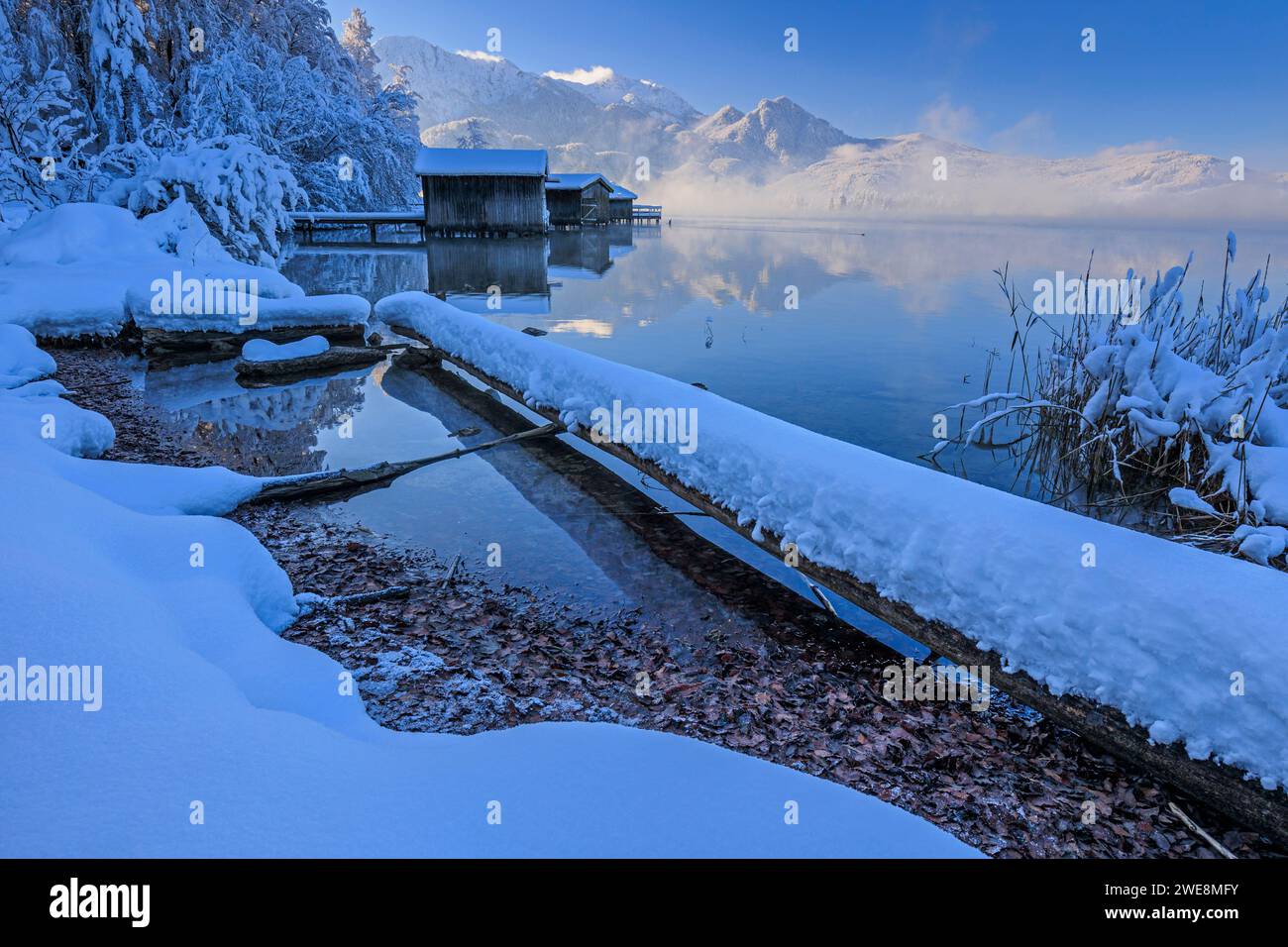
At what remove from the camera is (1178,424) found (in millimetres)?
7219

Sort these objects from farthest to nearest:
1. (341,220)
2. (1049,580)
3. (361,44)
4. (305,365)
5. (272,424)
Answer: (361,44)
(341,220)
(305,365)
(272,424)
(1049,580)

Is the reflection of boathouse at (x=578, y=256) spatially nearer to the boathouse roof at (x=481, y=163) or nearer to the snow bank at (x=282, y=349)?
the boathouse roof at (x=481, y=163)

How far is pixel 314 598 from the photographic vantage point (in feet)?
16.1

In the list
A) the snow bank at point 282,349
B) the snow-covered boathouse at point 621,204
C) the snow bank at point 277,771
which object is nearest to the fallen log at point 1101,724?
the snow bank at point 277,771

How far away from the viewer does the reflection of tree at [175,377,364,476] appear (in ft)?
26.9

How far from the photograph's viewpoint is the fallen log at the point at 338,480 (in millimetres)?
6805

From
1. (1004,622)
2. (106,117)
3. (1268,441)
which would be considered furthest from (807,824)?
(106,117)

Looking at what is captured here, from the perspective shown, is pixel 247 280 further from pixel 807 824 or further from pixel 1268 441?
pixel 1268 441

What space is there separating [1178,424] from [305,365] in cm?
1321

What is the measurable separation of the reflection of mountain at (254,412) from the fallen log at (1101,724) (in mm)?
6417

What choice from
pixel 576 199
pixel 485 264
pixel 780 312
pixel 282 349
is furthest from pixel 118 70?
pixel 576 199

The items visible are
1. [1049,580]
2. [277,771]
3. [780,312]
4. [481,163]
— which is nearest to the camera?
[277,771]

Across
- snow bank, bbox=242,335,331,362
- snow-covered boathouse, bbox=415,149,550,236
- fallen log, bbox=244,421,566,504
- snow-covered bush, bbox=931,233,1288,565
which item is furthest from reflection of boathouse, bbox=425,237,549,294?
snow-covered bush, bbox=931,233,1288,565

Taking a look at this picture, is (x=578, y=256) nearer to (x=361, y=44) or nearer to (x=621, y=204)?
(x=621, y=204)
